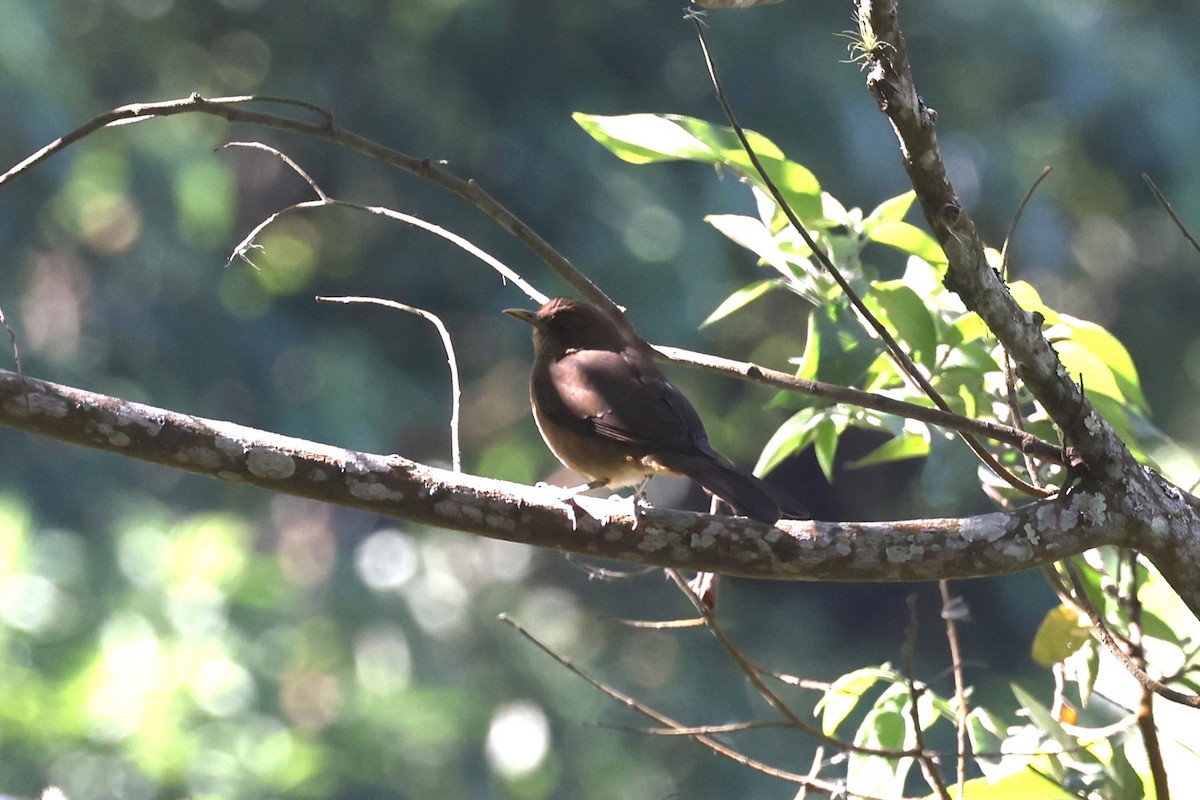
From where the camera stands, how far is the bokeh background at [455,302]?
7.76m

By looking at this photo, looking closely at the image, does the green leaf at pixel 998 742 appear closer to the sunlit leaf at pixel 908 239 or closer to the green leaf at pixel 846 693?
the green leaf at pixel 846 693

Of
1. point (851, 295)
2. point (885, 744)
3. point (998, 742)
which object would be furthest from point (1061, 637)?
point (851, 295)

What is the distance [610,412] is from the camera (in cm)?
343

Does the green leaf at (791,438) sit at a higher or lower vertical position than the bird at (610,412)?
lower

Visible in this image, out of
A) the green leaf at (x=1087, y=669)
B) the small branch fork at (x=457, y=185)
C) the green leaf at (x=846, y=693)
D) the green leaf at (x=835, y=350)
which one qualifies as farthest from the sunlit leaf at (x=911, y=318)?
the green leaf at (x=1087, y=669)

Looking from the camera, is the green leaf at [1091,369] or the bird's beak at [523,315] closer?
the green leaf at [1091,369]

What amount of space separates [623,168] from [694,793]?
13.8 feet

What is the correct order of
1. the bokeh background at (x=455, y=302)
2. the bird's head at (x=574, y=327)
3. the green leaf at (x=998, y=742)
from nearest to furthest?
the green leaf at (x=998, y=742) → the bird's head at (x=574, y=327) → the bokeh background at (x=455, y=302)

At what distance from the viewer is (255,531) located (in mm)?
9953

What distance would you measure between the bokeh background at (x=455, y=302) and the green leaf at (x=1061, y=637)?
4.88 meters

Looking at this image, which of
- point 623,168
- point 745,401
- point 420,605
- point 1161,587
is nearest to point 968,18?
point 623,168

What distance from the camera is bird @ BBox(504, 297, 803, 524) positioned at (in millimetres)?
3232

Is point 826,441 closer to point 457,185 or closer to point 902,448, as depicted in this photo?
point 902,448

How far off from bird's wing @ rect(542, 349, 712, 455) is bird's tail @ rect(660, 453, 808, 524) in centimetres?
9
